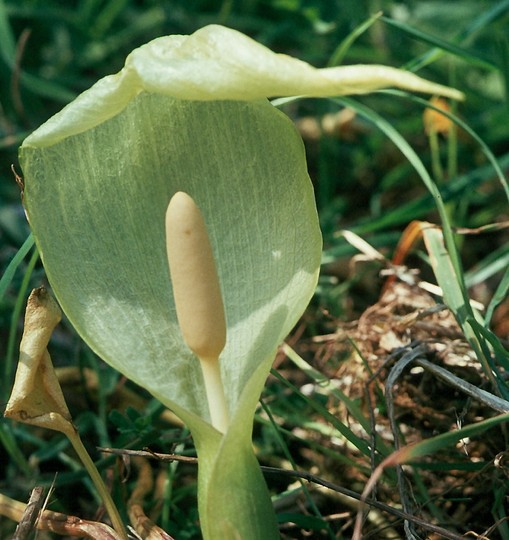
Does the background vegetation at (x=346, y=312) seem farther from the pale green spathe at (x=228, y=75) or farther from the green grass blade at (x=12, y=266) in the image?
the pale green spathe at (x=228, y=75)

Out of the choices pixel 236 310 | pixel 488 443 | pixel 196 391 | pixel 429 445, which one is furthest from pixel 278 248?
pixel 488 443

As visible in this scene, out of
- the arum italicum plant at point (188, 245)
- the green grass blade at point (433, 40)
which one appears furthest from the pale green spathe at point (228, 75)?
the green grass blade at point (433, 40)

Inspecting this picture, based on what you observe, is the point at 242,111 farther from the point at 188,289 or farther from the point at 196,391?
the point at 196,391

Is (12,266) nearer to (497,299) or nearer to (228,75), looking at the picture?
(228,75)

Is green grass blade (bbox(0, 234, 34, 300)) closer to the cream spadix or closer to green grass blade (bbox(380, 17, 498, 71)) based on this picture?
the cream spadix

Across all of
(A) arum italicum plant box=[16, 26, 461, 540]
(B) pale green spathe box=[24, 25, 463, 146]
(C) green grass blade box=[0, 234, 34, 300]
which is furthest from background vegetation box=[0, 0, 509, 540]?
(B) pale green spathe box=[24, 25, 463, 146]
